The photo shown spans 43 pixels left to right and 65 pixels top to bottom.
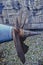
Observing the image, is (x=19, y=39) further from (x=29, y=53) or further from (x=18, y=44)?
(x=29, y=53)

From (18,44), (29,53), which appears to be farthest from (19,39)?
(29,53)

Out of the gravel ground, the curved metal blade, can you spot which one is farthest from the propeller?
the gravel ground

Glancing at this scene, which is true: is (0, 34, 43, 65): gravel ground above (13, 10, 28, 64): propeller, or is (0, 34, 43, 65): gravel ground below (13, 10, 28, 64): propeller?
below

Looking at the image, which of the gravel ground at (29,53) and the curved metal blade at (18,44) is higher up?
the curved metal blade at (18,44)

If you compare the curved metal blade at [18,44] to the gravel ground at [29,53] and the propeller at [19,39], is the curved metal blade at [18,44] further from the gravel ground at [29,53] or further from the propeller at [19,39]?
the gravel ground at [29,53]

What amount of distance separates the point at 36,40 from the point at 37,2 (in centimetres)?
55

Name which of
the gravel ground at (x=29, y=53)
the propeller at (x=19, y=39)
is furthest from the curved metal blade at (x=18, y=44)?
the gravel ground at (x=29, y=53)

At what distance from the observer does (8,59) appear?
220 centimetres

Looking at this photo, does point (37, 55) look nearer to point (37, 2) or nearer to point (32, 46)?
point (32, 46)

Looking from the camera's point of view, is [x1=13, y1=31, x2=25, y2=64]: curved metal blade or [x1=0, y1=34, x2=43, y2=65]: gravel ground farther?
[x1=0, y1=34, x2=43, y2=65]: gravel ground

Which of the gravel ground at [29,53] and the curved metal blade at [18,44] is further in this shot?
the gravel ground at [29,53]

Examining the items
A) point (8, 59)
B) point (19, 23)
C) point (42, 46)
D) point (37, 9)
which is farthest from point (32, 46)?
point (19, 23)

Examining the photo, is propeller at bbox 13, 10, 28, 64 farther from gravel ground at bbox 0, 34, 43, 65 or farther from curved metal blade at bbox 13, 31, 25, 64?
gravel ground at bbox 0, 34, 43, 65

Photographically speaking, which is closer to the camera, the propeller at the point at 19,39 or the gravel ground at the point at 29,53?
the propeller at the point at 19,39
